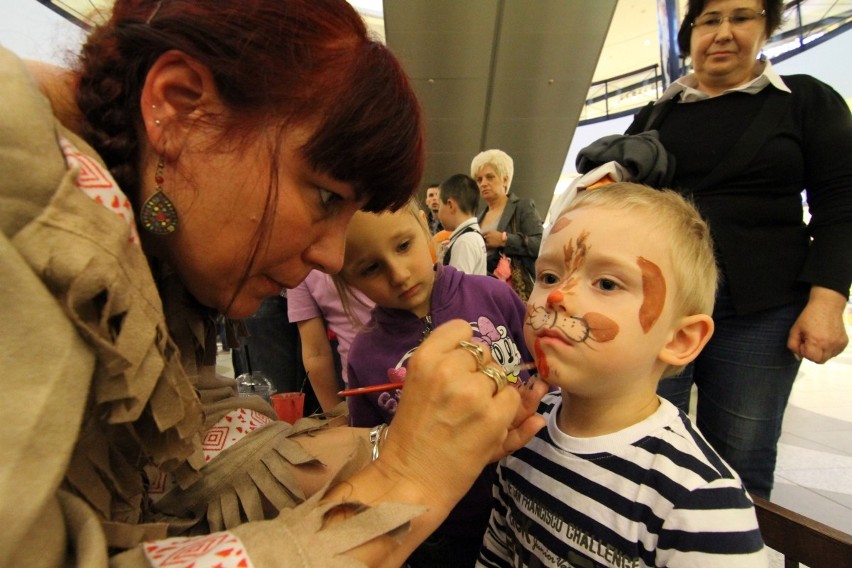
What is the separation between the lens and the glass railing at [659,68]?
4328 millimetres

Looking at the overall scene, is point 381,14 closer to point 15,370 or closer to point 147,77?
point 147,77

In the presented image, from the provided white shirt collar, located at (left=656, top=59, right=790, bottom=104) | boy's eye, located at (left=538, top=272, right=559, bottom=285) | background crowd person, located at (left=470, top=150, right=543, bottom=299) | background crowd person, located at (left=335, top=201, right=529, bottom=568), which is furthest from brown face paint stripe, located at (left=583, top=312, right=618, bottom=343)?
background crowd person, located at (left=470, top=150, right=543, bottom=299)

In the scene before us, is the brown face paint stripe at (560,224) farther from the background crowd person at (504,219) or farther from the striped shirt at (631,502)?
the background crowd person at (504,219)

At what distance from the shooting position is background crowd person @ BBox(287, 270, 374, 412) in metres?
1.59

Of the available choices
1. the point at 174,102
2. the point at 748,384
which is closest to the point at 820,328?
the point at 748,384

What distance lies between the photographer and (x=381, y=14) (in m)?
4.88

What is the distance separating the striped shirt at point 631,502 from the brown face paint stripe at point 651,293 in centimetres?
13

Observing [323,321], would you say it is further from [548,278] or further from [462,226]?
[548,278]

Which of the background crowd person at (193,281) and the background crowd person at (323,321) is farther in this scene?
the background crowd person at (323,321)

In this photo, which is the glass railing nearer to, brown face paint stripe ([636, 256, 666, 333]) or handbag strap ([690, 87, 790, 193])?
handbag strap ([690, 87, 790, 193])

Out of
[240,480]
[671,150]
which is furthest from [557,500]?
[671,150]

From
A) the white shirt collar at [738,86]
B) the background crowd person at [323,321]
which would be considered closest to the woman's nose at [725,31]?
the white shirt collar at [738,86]

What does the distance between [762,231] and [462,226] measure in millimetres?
1105

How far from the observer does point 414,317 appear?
114 centimetres
